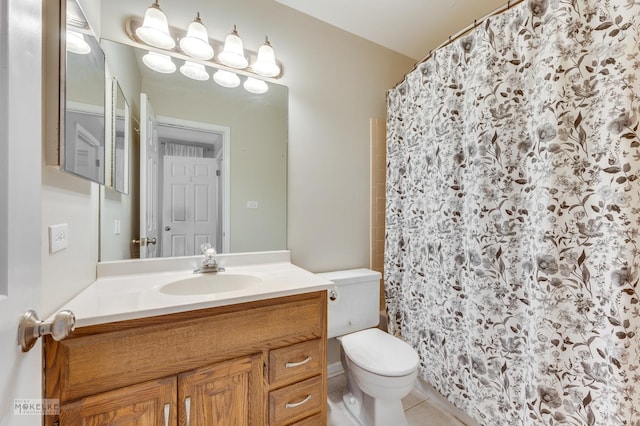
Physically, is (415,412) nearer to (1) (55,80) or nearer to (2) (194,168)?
(2) (194,168)

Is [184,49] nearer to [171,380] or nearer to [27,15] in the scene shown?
[27,15]

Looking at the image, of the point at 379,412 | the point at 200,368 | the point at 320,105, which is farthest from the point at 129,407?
the point at 320,105

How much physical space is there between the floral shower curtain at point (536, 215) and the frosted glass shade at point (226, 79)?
1.13 meters

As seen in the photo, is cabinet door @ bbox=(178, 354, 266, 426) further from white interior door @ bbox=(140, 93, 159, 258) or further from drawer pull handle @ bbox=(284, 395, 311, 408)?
white interior door @ bbox=(140, 93, 159, 258)

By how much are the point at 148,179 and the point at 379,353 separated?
1.53 metres

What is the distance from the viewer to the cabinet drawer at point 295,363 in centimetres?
106

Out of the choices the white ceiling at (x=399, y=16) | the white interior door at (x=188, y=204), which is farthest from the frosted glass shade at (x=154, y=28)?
the white ceiling at (x=399, y=16)

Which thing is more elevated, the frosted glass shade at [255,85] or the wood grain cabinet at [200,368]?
the frosted glass shade at [255,85]

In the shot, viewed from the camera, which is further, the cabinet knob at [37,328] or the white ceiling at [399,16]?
the white ceiling at [399,16]

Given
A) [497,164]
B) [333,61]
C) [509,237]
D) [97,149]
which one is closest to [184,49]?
[97,149]

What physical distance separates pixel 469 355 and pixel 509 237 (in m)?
0.65

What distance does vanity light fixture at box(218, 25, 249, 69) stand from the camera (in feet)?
4.68

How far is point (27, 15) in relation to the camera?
1.57 ft

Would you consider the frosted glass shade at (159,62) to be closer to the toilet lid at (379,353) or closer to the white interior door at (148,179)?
the white interior door at (148,179)
